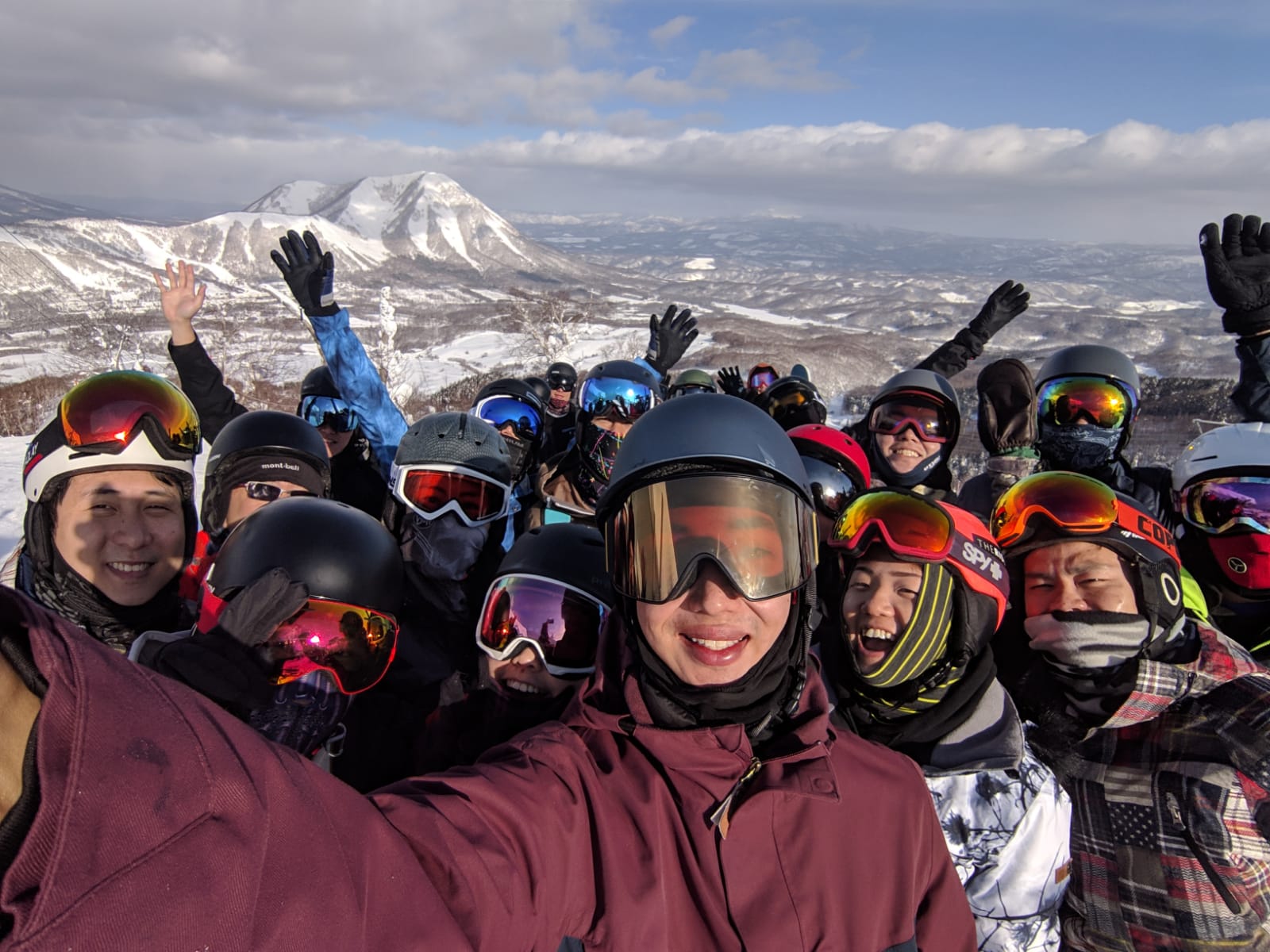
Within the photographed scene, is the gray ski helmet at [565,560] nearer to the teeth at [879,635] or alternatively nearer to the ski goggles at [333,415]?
the teeth at [879,635]

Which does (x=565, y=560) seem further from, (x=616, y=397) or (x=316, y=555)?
(x=616, y=397)

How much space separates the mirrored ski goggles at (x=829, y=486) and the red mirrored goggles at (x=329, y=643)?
9.26 feet

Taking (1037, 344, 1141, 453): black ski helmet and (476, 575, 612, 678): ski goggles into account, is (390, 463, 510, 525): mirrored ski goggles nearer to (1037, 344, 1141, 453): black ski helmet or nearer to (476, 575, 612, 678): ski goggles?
(476, 575, 612, 678): ski goggles

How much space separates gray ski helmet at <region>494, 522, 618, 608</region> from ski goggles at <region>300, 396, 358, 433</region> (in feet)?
11.5

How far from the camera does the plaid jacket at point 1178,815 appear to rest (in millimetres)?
2273

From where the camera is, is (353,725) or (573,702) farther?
(353,725)

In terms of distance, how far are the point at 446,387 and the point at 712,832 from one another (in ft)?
163

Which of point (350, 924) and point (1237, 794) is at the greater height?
point (350, 924)

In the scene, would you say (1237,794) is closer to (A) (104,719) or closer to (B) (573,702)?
(B) (573,702)

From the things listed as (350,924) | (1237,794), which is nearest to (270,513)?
(350,924)

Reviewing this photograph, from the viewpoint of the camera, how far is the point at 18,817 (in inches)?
31.3

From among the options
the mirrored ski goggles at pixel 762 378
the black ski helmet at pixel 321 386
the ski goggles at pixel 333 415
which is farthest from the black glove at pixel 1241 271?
the black ski helmet at pixel 321 386

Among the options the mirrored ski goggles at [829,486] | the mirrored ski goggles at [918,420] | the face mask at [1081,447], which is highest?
the mirrored ski goggles at [918,420]

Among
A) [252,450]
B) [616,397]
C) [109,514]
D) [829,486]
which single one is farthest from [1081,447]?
[109,514]
